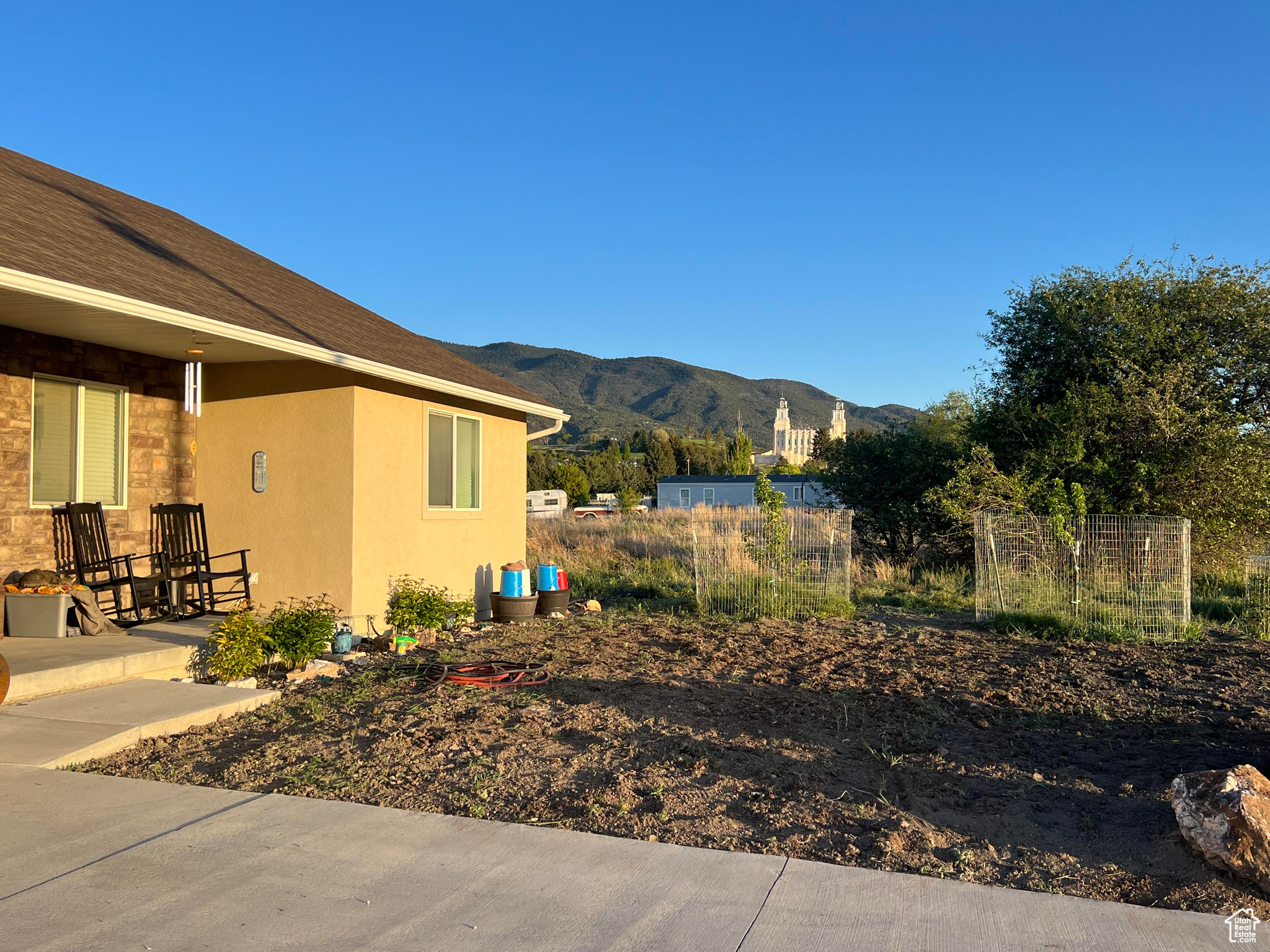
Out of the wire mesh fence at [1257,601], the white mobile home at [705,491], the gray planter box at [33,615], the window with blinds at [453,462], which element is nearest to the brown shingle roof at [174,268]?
the window with blinds at [453,462]

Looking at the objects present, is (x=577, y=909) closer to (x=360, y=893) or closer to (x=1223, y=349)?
(x=360, y=893)

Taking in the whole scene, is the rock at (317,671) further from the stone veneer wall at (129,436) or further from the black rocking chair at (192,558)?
the stone veneer wall at (129,436)

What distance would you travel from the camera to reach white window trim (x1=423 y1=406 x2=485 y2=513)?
10.0 meters

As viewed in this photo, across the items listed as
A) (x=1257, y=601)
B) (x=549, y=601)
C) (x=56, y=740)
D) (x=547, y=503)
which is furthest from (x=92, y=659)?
(x=547, y=503)

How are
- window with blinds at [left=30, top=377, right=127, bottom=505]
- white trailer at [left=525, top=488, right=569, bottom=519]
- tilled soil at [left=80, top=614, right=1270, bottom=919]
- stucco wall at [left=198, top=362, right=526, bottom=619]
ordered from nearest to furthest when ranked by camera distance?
tilled soil at [left=80, top=614, right=1270, bottom=919]
window with blinds at [left=30, top=377, right=127, bottom=505]
stucco wall at [left=198, top=362, right=526, bottom=619]
white trailer at [left=525, top=488, right=569, bottom=519]

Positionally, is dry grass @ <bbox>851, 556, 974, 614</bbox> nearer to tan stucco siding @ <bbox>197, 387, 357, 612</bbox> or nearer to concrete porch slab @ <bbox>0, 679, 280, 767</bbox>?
tan stucco siding @ <bbox>197, 387, 357, 612</bbox>

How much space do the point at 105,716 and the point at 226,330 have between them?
2968 mm

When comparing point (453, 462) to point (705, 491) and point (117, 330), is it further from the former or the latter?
point (705, 491)

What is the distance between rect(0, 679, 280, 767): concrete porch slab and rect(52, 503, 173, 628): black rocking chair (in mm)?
1571

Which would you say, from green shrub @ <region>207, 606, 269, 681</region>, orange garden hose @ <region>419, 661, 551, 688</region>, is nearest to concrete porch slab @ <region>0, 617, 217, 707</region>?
green shrub @ <region>207, 606, 269, 681</region>

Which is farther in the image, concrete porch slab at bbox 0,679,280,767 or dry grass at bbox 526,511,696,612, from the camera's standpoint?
dry grass at bbox 526,511,696,612

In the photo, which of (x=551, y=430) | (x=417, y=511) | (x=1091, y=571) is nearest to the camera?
(x=417, y=511)

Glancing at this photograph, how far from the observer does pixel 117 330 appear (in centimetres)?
752

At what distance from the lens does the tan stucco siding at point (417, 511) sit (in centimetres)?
887
